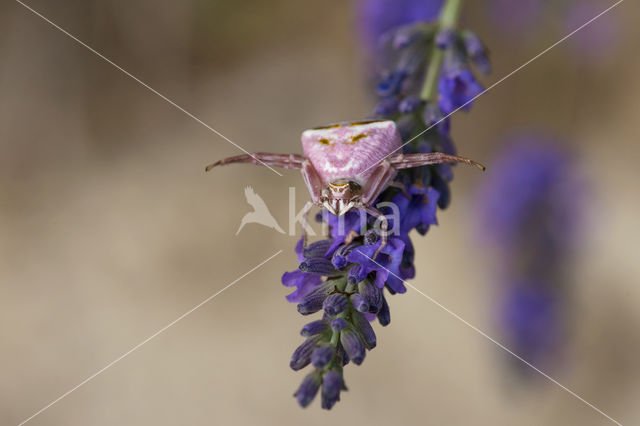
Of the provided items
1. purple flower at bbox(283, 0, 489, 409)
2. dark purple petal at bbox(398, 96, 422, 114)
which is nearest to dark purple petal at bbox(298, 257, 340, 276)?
purple flower at bbox(283, 0, 489, 409)

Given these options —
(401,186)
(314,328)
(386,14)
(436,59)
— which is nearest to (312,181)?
(401,186)

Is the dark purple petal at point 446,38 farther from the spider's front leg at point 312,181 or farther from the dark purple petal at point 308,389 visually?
the dark purple petal at point 308,389

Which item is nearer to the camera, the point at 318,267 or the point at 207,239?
the point at 318,267

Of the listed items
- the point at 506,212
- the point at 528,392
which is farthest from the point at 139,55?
the point at 528,392

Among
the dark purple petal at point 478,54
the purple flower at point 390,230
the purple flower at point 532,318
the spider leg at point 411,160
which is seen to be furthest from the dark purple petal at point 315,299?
the purple flower at point 532,318

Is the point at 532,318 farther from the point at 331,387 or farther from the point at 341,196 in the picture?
the point at 331,387

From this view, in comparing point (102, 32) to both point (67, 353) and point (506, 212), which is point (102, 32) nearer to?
point (67, 353)
